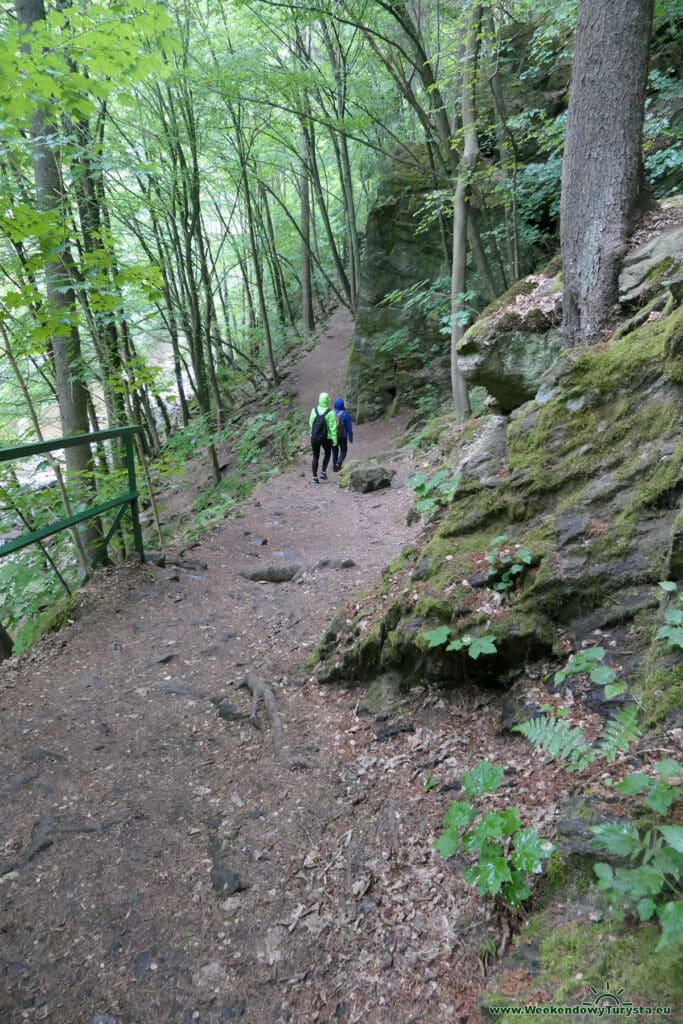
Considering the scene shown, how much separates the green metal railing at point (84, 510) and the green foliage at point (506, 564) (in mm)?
3190

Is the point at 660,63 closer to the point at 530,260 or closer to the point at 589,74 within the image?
the point at 530,260

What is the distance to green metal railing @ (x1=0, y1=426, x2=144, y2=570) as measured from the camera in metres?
3.90

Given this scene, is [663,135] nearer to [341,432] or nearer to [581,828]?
[341,432]

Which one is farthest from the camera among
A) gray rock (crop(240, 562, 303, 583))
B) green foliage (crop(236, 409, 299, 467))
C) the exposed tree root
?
green foliage (crop(236, 409, 299, 467))

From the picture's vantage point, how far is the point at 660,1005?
4.50 feet

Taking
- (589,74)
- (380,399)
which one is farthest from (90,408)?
(589,74)

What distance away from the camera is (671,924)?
1417 mm

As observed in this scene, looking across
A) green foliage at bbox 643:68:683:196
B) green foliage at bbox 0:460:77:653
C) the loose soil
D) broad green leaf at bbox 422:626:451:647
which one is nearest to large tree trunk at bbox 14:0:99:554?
green foliage at bbox 0:460:77:653

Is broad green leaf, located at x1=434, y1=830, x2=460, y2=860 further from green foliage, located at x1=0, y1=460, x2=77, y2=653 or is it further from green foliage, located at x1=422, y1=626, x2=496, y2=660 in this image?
green foliage, located at x1=0, y1=460, x2=77, y2=653

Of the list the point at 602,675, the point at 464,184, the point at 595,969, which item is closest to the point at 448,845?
the point at 595,969

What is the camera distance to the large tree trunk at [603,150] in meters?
5.13

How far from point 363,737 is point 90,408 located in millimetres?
9229

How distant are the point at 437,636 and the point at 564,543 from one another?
913 mm

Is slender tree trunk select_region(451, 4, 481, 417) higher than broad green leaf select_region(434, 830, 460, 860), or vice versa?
slender tree trunk select_region(451, 4, 481, 417)
